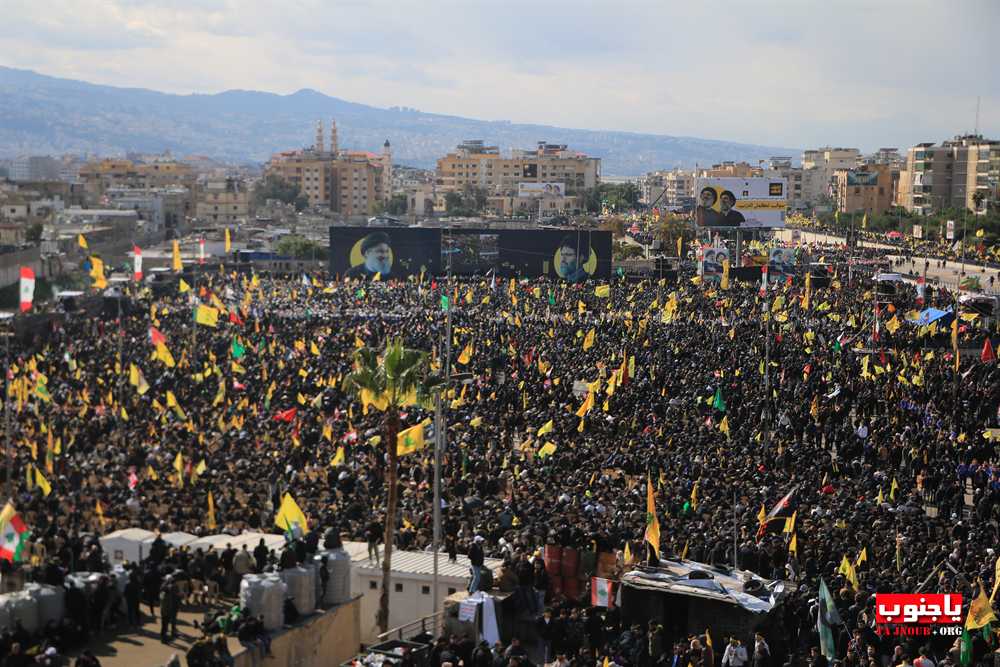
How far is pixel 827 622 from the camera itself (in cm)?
1495

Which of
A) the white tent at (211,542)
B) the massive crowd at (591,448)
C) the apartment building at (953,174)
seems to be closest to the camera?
the white tent at (211,542)

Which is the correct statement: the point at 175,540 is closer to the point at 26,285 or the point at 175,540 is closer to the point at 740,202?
the point at 26,285

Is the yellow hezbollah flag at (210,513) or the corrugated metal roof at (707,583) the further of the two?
the yellow hezbollah flag at (210,513)

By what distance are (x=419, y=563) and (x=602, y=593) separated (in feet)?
8.83

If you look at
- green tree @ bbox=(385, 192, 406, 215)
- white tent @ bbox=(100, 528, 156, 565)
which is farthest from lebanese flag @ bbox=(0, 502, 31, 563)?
green tree @ bbox=(385, 192, 406, 215)

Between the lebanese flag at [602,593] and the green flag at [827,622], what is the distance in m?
2.99

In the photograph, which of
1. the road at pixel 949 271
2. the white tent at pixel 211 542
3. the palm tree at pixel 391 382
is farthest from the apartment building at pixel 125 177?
the palm tree at pixel 391 382

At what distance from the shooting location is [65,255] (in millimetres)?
86938

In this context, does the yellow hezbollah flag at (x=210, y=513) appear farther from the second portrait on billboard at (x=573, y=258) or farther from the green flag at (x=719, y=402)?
the second portrait on billboard at (x=573, y=258)

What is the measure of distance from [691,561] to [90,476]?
1328 cm

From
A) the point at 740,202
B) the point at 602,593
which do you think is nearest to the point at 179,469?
the point at 602,593

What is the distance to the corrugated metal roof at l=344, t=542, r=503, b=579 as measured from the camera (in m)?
17.7

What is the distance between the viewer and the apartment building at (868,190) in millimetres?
155875

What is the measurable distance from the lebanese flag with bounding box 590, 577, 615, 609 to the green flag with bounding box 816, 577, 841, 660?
299cm
